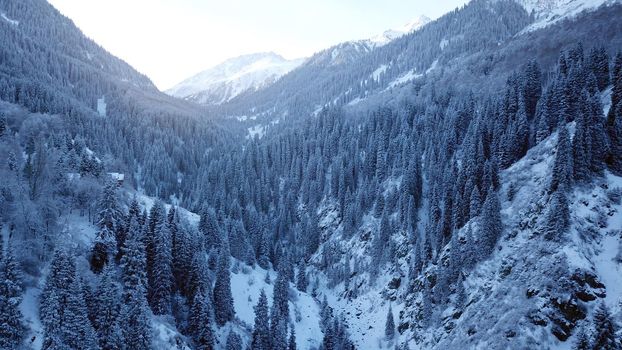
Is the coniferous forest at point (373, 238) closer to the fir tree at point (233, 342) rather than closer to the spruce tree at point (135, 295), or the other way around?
the spruce tree at point (135, 295)

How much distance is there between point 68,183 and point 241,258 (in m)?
42.2

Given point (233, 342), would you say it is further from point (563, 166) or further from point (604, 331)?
point (563, 166)

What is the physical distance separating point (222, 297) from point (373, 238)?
5043 cm

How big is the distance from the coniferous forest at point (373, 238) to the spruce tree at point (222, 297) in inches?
14.2

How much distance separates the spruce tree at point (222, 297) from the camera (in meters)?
66.9

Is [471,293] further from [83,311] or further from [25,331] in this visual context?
[25,331]

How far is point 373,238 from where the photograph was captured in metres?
107

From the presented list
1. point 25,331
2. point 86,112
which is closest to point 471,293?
point 25,331

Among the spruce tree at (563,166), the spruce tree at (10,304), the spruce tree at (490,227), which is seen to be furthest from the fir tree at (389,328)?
the spruce tree at (10,304)

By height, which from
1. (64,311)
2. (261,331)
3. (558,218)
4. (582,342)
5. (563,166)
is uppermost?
(563,166)

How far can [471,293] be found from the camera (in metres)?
66.9

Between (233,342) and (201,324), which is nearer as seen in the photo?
(201,324)

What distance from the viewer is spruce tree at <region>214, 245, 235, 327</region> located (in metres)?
66.9

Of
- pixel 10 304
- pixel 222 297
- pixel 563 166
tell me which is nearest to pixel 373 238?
pixel 222 297
